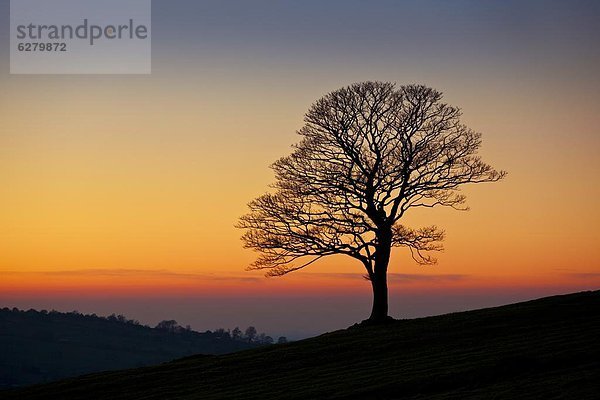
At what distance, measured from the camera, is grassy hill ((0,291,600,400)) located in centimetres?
3078

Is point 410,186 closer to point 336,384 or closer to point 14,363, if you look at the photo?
point 336,384

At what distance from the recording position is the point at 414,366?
35.6m

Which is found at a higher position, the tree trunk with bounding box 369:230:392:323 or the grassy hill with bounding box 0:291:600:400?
the tree trunk with bounding box 369:230:392:323

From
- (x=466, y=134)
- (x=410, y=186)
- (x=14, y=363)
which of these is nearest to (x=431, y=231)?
(x=410, y=186)

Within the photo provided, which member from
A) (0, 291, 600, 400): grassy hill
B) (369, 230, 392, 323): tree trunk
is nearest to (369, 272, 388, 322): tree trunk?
(369, 230, 392, 323): tree trunk

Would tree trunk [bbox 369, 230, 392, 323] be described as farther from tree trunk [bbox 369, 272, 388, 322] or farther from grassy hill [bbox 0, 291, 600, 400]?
grassy hill [bbox 0, 291, 600, 400]

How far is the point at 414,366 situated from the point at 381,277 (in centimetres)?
1651

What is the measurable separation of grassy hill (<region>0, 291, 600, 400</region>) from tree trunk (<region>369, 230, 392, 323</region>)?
1.71 metres

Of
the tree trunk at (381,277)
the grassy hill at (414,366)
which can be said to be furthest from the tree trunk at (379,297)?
the grassy hill at (414,366)

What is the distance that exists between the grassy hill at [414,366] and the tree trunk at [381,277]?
1.71m

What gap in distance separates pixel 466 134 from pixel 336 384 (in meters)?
22.9

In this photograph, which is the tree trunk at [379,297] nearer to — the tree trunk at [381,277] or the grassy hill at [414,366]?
the tree trunk at [381,277]

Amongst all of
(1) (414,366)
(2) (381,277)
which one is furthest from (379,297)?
(1) (414,366)

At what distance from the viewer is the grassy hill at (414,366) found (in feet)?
101
